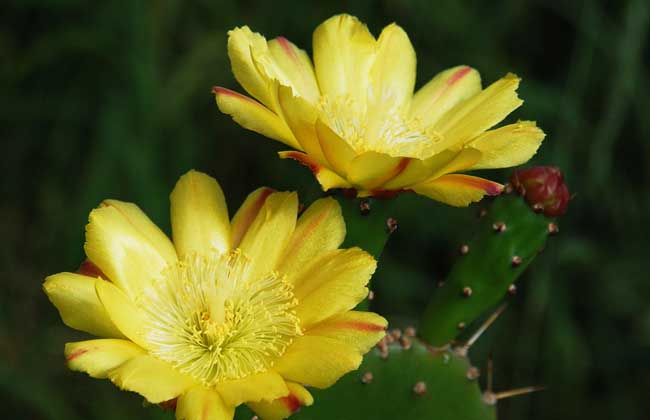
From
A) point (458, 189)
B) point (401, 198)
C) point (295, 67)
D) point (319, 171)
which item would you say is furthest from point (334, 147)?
point (401, 198)

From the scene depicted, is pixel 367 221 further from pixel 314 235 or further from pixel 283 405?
pixel 283 405

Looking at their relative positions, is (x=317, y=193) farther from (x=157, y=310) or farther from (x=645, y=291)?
(x=645, y=291)

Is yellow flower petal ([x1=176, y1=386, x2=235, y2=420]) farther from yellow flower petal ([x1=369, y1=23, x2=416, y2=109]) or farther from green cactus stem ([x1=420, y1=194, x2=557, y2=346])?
yellow flower petal ([x1=369, y1=23, x2=416, y2=109])

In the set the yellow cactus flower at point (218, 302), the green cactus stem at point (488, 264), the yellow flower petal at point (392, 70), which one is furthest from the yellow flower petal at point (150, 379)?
the yellow flower petal at point (392, 70)

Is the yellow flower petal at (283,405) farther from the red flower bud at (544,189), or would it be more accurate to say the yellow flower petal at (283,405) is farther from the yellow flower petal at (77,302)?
the red flower bud at (544,189)

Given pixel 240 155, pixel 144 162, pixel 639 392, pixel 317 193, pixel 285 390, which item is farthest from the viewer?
pixel 240 155

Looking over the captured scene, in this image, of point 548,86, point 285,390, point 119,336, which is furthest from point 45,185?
point 285,390
